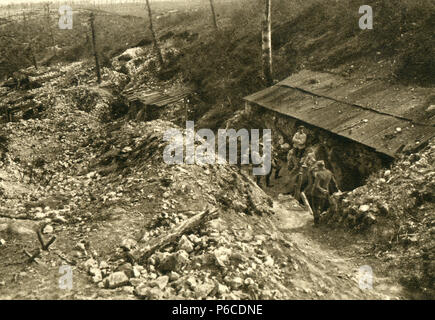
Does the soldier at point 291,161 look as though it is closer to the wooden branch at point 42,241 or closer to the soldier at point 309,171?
the soldier at point 309,171

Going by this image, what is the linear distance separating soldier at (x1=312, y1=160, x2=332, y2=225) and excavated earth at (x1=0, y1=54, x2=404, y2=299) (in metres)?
0.39

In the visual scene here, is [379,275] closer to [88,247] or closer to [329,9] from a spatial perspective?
[88,247]

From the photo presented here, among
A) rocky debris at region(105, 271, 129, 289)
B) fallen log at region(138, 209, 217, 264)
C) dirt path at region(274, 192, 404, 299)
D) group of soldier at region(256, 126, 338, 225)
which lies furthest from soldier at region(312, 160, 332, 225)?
rocky debris at region(105, 271, 129, 289)

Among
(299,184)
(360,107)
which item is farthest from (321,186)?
(360,107)

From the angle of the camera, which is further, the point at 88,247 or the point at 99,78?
the point at 99,78

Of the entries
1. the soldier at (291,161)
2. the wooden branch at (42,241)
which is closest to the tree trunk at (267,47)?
the soldier at (291,161)

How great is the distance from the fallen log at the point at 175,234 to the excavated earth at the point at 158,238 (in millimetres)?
15

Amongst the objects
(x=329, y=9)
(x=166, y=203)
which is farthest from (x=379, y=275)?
(x=329, y=9)

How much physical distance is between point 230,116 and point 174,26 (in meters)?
14.1

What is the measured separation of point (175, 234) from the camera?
5305 mm

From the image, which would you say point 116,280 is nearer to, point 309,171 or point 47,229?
point 47,229

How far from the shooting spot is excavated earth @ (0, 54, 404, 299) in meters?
4.56
